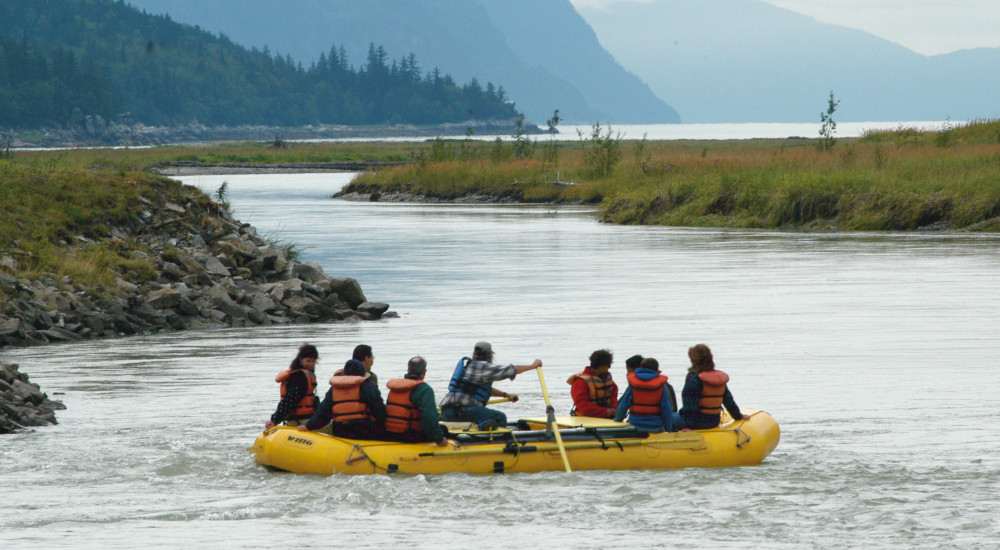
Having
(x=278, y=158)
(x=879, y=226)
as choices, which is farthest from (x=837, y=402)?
(x=278, y=158)

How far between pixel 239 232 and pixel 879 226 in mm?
24586

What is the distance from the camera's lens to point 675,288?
92.1 ft

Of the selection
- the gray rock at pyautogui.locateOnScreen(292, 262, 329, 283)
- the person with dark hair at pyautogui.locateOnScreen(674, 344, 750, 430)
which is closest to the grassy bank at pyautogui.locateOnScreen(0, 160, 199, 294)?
the gray rock at pyautogui.locateOnScreen(292, 262, 329, 283)

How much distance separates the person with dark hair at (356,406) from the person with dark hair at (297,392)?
529 mm

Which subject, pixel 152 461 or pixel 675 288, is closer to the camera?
pixel 152 461

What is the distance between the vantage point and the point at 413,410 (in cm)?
1221

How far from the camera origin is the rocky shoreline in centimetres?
2175

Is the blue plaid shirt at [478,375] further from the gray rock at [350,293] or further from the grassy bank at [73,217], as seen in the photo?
the gray rock at [350,293]

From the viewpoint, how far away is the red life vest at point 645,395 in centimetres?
1262

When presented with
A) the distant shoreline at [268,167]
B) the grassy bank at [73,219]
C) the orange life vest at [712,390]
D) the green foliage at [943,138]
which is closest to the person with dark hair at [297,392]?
the orange life vest at [712,390]

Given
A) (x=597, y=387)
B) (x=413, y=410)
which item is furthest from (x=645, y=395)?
(x=413, y=410)

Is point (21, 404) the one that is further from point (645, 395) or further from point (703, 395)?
point (703, 395)

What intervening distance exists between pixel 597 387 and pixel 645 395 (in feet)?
2.68

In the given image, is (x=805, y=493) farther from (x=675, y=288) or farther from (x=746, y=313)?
(x=675, y=288)
